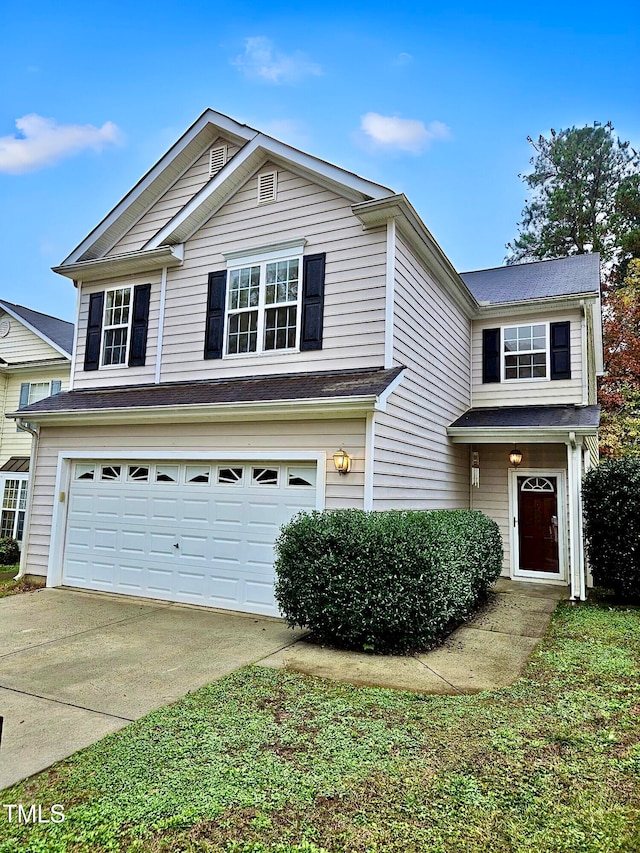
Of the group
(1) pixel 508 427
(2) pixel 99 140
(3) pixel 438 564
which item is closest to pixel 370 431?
(3) pixel 438 564

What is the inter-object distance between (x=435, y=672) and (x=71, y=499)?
292 inches

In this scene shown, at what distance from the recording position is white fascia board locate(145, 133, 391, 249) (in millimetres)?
8383

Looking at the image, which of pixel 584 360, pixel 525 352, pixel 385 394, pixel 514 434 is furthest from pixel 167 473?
pixel 584 360

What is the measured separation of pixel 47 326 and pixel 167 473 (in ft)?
35.0

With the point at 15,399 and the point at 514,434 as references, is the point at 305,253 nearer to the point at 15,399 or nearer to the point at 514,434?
the point at 514,434

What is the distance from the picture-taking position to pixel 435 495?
9.66 meters

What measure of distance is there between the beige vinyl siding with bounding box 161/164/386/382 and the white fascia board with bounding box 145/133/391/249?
134mm

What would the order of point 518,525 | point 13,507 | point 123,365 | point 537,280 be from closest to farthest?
point 123,365 → point 518,525 → point 537,280 → point 13,507

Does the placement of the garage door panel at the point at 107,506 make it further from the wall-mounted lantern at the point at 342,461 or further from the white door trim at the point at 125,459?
the wall-mounted lantern at the point at 342,461

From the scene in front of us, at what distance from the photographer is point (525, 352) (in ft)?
37.3

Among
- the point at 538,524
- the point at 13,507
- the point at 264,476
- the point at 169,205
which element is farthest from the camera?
the point at 13,507

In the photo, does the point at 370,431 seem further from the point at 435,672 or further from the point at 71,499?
the point at 71,499

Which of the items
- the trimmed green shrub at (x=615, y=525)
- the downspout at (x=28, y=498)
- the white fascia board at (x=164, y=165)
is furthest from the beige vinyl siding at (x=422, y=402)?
the downspout at (x=28, y=498)

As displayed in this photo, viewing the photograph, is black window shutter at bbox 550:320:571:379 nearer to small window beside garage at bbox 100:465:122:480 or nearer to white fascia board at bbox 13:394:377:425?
white fascia board at bbox 13:394:377:425
